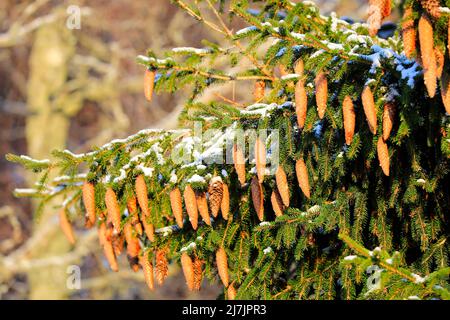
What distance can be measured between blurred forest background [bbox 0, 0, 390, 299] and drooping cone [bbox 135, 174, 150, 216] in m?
5.81

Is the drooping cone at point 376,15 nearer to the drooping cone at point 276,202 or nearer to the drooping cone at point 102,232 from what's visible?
the drooping cone at point 276,202

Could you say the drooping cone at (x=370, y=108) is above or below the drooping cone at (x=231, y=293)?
above

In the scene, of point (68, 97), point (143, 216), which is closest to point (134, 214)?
point (143, 216)

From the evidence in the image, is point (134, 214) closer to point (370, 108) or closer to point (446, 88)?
point (370, 108)

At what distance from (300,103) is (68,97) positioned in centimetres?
828

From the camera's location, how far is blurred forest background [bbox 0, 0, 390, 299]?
8.54 metres

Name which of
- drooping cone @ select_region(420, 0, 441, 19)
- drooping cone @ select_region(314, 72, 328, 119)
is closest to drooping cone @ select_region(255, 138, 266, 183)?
drooping cone @ select_region(314, 72, 328, 119)

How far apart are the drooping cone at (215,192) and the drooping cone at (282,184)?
9.2 inches

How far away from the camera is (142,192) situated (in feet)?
7.57

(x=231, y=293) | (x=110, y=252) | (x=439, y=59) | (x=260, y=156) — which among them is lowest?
(x=231, y=293)

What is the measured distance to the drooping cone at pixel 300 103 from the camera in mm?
2000

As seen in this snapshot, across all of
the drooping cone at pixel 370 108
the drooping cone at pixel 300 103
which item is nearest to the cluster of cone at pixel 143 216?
the drooping cone at pixel 300 103
